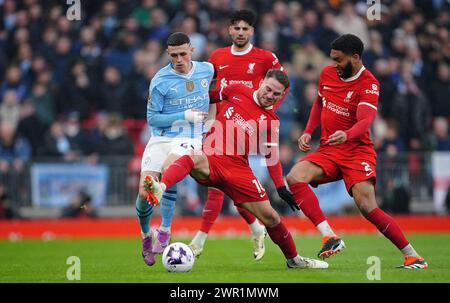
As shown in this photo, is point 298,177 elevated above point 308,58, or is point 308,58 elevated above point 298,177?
point 308,58

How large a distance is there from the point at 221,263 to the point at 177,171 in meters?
1.98

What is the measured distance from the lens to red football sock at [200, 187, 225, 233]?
41.7 ft

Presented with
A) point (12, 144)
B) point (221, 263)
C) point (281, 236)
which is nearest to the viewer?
point (281, 236)

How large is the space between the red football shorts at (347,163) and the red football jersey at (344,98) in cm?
14

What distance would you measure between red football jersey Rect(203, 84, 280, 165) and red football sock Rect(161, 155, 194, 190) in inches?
15.2

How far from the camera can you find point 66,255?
14.3 m

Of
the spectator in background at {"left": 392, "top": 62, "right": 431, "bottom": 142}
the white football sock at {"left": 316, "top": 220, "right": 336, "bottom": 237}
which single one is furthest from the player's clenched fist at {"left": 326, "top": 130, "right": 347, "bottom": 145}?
the spectator in background at {"left": 392, "top": 62, "right": 431, "bottom": 142}

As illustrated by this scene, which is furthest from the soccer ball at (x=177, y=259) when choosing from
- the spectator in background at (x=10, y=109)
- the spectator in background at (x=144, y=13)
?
the spectator in background at (x=144, y=13)

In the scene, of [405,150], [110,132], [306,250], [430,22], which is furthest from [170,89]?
[430,22]

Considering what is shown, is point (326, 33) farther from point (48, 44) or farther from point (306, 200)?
point (306, 200)

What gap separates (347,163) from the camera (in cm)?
1153

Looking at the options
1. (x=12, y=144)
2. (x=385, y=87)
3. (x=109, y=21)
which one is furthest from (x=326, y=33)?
(x=12, y=144)
